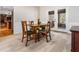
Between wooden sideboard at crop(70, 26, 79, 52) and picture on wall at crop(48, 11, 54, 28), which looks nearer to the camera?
wooden sideboard at crop(70, 26, 79, 52)

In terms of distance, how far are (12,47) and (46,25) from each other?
74 centimetres

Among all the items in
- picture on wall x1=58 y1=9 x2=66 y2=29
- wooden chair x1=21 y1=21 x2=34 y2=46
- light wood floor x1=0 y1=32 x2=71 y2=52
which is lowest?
light wood floor x1=0 y1=32 x2=71 y2=52

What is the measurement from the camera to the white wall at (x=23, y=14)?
2.26 metres

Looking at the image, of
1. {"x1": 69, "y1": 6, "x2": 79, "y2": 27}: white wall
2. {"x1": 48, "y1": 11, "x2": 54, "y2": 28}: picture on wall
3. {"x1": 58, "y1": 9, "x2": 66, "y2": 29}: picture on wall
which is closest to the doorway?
{"x1": 48, "y1": 11, "x2": 54, "y2": 28}: picture on wall

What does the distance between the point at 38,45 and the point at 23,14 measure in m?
0.63

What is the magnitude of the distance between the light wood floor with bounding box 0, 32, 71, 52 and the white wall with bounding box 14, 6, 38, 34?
16 cm

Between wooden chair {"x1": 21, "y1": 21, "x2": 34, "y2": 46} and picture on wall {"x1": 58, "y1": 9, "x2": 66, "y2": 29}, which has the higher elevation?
picture on wall {"x1": 58, "y1": 9, "x2": 66, "y2": 29}

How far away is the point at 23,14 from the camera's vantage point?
2270 millimetres

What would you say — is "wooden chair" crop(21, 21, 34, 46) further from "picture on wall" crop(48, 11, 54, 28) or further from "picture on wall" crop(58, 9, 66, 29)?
"picture on wall" crop(58, 9, 66, 29)

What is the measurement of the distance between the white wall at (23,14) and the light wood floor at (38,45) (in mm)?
165

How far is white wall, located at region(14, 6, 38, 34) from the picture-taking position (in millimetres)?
2262
